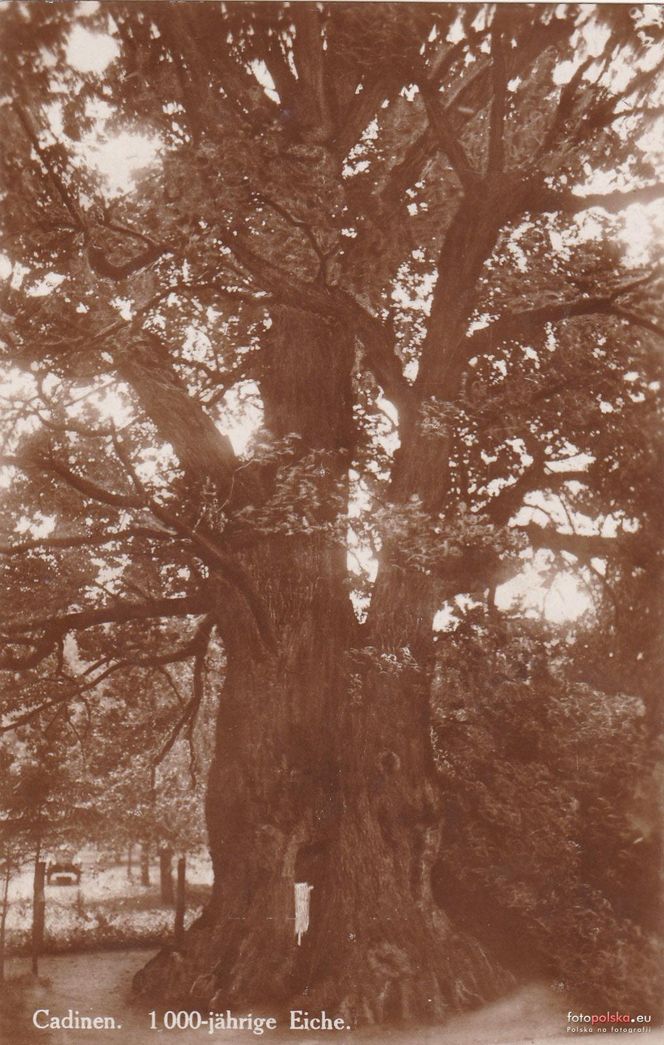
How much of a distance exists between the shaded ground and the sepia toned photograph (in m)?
0.02

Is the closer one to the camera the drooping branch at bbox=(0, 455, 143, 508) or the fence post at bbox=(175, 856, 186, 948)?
the fence post at bbox=(175, 856, 186, 948)

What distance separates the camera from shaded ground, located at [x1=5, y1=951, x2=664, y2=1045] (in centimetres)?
418

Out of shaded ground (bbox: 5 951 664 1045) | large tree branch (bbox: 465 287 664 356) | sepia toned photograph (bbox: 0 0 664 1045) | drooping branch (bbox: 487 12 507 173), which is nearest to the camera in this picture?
shaded ground (bbox: 5 951 664 1045)

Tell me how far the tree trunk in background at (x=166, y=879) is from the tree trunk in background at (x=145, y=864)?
0.22 feet

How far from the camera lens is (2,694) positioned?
186 inches

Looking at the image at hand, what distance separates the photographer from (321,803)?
4664 mm

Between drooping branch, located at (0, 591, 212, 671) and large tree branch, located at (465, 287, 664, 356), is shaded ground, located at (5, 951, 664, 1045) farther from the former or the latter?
large tree branch, located at (465, 287, 664, 356)

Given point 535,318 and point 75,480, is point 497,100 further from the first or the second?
point 75,480

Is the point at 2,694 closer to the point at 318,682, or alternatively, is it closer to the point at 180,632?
the point at 180,632

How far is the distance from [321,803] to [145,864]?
1032 millimetres

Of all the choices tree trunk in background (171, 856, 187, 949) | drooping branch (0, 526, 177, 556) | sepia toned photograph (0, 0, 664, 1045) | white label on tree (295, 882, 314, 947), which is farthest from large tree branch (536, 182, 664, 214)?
tree trunk in background (171, 856, 187, 949)

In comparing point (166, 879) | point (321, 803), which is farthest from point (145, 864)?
point (321, 803)

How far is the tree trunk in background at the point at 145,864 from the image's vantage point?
4.36 metres

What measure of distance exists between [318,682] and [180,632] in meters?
0.90
